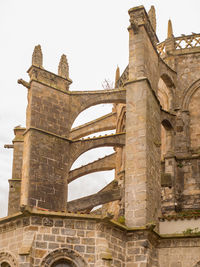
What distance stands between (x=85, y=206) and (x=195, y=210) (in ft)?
13.1

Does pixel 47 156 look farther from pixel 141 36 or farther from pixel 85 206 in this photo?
pixel 141 36

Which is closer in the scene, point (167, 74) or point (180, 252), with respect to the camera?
point (180, 252)

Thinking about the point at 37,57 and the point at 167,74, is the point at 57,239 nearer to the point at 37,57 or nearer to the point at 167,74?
the point at 37,57

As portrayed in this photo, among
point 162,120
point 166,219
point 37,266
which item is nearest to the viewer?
point 37,266

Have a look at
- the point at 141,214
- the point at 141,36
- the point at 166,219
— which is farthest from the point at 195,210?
the point at 141,36

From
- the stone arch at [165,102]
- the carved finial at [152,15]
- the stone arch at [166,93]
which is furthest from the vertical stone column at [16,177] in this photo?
the carved finial at [152,15]

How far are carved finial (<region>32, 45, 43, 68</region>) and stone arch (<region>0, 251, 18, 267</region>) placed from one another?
26.3 ft

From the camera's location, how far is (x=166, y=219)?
1758 cm

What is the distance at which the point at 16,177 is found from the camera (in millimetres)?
23359

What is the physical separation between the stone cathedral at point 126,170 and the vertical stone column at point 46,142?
0.04 metres

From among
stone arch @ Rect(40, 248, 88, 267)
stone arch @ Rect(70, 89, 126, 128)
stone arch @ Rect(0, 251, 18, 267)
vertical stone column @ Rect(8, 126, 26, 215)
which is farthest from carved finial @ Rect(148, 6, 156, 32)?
stone arch @ Rect(0, 251, 18, 267)

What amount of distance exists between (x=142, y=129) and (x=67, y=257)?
515 cm

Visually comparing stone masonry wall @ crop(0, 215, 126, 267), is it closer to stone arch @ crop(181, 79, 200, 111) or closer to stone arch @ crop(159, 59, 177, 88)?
stone arch @ crop(159, 59, 177, 88)

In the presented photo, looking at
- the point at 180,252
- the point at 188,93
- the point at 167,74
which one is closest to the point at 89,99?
the point at 167,74
